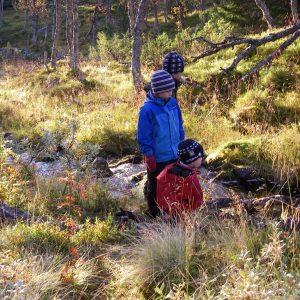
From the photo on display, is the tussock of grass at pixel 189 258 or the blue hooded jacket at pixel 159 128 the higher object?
the blue hooded jacket at pixel 159 128

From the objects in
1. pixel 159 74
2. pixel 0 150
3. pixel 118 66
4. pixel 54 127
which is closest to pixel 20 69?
pixel 118 66

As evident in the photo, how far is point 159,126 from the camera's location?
4367 millimetres

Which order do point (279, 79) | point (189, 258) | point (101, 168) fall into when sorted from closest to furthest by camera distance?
point (189, 258) → point (101, 168) → point (279, 79)

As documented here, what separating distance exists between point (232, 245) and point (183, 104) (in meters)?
5.87

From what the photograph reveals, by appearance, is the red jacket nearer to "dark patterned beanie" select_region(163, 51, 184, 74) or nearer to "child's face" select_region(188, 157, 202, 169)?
"child's face" select_region(188, 157, 202, 169)

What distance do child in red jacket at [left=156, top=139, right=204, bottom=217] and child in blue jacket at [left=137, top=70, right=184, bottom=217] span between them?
0.32 m

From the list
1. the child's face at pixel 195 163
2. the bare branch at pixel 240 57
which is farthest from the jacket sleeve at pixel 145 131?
the bare branch at pixel 240 57

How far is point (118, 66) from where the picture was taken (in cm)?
1716

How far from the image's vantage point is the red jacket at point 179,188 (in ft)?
13.3

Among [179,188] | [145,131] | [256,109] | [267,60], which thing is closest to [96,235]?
[179,188]

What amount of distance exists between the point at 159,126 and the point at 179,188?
2.21 feet

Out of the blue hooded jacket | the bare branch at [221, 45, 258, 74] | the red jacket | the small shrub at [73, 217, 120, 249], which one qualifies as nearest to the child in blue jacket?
the blue hooded jacket

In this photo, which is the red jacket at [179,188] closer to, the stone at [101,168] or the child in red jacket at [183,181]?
the child in red jacket at [183,181]

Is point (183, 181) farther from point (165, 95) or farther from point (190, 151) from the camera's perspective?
point (165, 95)
